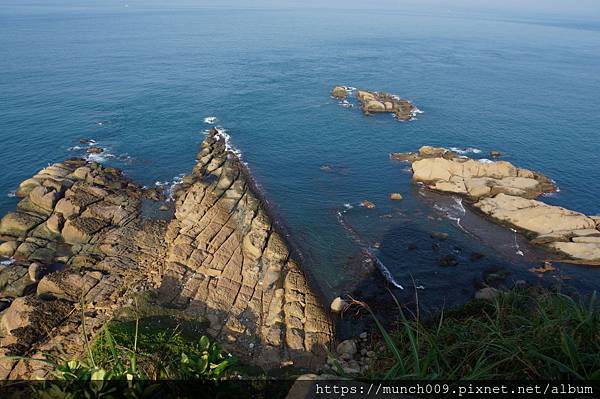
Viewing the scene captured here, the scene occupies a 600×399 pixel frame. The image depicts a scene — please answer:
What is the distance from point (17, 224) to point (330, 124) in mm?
46466

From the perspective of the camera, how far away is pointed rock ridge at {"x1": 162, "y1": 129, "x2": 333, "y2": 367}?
2594 cm

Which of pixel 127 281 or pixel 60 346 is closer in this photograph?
pixel 60 346

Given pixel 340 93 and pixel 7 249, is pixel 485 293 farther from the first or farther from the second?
pixel 340 93

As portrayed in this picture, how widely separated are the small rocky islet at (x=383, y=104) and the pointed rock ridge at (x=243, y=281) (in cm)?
3925

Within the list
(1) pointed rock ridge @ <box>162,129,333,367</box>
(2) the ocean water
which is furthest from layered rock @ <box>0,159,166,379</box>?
(2) the ocean water

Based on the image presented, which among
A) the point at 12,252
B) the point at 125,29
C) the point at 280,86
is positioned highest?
the point at 125,29

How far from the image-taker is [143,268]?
1270 inches

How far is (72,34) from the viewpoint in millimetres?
140000

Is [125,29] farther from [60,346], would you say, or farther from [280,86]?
[60,346]

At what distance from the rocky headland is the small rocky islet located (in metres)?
37.2

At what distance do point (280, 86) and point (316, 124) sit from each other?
77.8ft

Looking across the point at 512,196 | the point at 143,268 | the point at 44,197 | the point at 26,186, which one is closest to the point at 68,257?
the point at 143,268

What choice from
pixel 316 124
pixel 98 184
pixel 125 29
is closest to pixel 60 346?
pixel 98 184

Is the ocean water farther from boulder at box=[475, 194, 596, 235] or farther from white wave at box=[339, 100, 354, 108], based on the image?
boulder at box=[475, 194, 596, 235]
